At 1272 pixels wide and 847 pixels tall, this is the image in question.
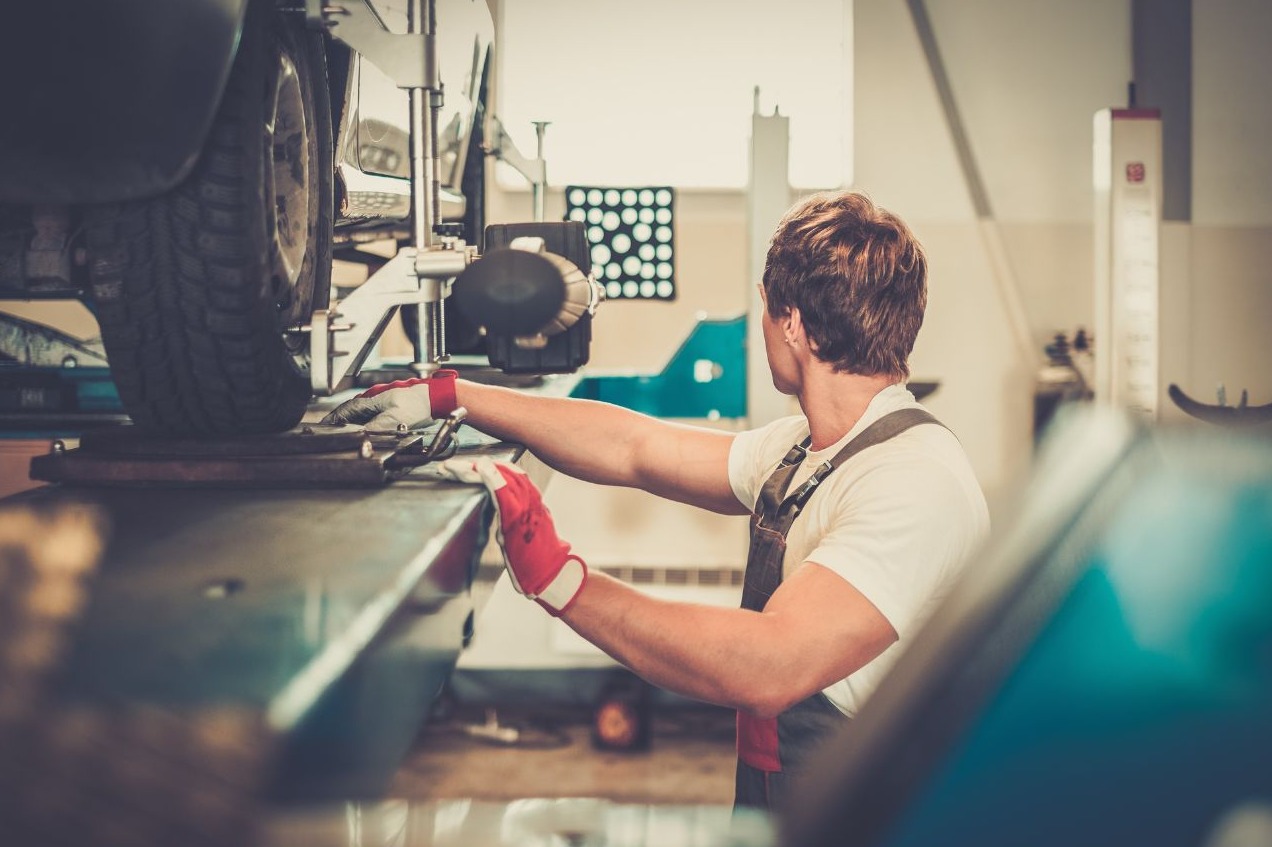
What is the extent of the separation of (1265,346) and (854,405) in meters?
3.64

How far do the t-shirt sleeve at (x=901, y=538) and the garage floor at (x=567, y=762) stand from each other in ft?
6.27

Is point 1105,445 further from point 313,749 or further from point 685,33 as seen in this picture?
point 685,33

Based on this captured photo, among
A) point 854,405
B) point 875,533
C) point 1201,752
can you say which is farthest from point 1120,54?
point 1201,752

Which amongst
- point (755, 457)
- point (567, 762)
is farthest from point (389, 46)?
point (567, 762)

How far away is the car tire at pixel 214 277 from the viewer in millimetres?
1272

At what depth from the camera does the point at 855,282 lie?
5.96 ft

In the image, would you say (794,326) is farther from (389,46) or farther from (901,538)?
(389,46)

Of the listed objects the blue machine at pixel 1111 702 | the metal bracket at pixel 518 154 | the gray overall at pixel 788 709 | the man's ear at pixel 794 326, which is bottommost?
the gray overall at pixel 788 709

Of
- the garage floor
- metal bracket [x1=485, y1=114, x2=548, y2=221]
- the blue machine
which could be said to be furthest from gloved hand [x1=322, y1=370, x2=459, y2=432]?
the garage floor

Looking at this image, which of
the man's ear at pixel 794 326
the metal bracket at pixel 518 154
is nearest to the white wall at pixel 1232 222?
the metal bracket at pixel 518 154

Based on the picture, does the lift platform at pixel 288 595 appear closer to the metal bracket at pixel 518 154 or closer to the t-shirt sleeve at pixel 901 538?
the t-shirt sleeve at pixel 901 538

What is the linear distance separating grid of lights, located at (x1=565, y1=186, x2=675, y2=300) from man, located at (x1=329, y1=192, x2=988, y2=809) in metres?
1.26

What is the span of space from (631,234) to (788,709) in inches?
78.7

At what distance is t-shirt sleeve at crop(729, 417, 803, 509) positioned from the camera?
208 centimetres
